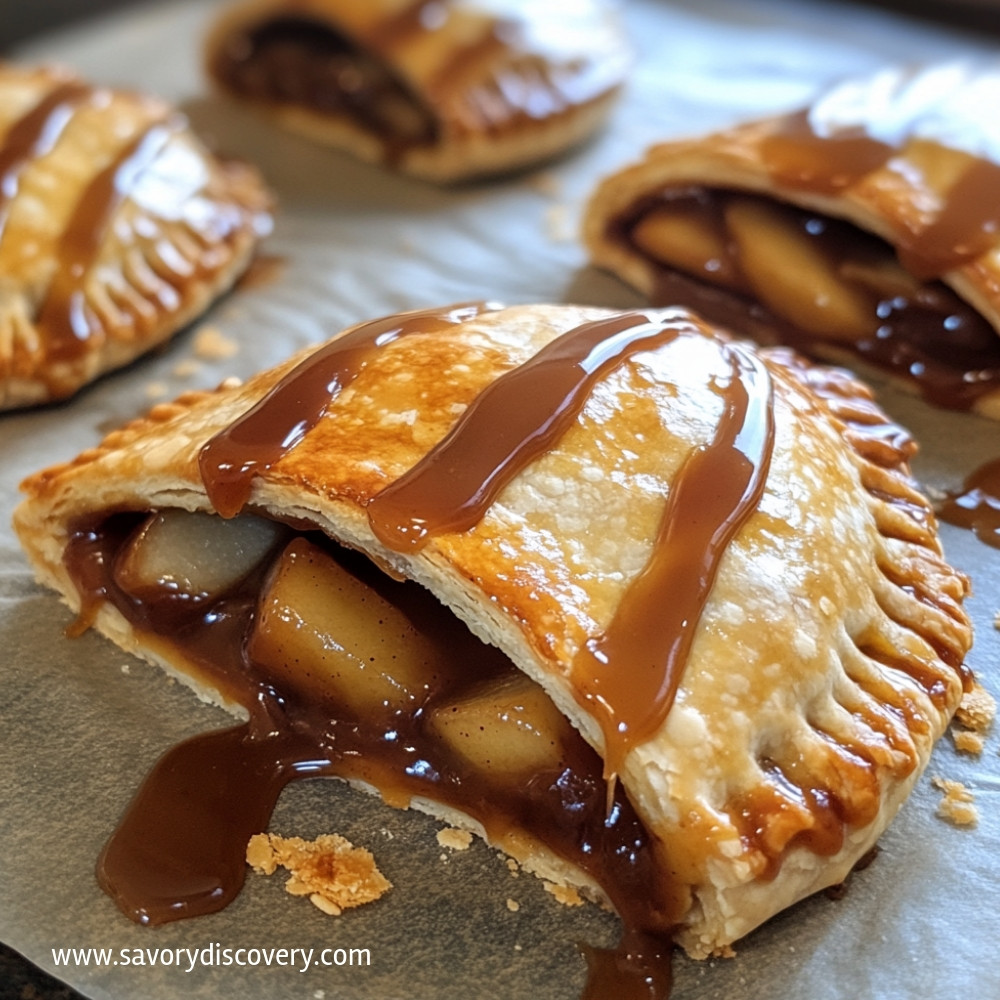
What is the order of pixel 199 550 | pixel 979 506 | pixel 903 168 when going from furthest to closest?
pixel 903 168 < pixel 979 506 < pixel 199 550

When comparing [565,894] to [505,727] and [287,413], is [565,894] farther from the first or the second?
[287,413]

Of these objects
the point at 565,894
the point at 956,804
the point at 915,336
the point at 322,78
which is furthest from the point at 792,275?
the point at 322,78

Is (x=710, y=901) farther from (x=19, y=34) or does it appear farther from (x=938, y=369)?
(x=19, y=34)

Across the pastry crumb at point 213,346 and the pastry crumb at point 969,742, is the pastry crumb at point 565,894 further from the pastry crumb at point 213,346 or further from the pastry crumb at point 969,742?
the pastry crumb at point 213,346

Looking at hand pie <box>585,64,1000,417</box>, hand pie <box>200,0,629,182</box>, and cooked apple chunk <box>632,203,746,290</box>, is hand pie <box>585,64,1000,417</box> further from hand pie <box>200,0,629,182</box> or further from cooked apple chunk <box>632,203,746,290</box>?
hand pie <box>200,0,629,182</box>

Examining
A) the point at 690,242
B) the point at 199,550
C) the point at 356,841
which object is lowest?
the point at 356,841

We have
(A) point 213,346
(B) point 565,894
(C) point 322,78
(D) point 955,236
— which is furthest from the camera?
(C) point 322,78

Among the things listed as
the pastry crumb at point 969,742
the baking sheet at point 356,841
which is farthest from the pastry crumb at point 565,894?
the pastry crumb at point 969,742

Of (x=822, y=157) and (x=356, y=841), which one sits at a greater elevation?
(x=822, y=157)

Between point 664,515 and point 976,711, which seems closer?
point 664,515
